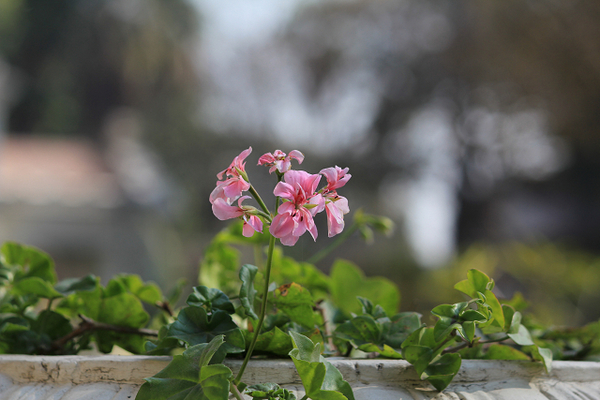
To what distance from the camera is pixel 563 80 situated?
10.5 ft

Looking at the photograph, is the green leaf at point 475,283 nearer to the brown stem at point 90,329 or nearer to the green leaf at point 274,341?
the green leaf at point 274,341

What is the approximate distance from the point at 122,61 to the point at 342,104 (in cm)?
487

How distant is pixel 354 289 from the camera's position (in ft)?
Result: 1.26

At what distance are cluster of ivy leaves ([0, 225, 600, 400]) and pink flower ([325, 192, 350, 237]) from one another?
5 cm

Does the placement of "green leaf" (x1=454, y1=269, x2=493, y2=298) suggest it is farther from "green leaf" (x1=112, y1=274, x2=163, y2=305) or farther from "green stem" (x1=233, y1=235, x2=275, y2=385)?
"green leaf" (x1=112, y1=274, x2=163, y2=305)

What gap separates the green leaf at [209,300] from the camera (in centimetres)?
24

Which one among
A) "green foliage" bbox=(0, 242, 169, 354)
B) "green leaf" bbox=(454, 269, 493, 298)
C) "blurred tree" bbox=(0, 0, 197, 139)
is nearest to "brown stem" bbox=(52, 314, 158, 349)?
"green foliage" bbox=(0, 242, 169, 354)

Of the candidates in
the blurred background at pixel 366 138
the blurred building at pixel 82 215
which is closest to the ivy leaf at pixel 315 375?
the blurred background at pixel 366 138

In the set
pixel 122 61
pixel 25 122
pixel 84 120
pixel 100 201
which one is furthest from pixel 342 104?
pixel 25 122

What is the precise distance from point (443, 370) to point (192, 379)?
126mm

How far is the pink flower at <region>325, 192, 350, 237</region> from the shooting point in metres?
0.21

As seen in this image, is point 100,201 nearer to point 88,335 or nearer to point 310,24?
point 310,24

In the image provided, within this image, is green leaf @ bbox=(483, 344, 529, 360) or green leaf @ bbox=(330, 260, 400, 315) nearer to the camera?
green leaf @ bbox=(483, 344, 529, 360)

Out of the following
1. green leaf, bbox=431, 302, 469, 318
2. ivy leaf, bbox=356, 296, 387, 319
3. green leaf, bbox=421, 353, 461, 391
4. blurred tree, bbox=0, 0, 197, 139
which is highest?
blurred tree, bbox=0, 0, 197, 139
